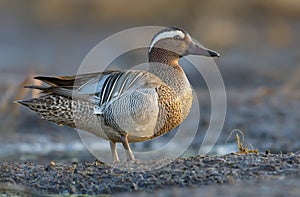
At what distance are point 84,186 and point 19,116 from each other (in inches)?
225

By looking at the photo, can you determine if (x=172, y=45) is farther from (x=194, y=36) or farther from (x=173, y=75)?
(x=194, y=36)

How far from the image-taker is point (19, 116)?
468 inches

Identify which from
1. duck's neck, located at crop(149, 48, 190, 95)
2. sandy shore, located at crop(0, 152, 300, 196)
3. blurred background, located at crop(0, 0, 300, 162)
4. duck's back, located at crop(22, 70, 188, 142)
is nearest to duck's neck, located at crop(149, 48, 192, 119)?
duck's neck, located at crop(149, 48, 190, 95)

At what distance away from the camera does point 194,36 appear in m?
18.7

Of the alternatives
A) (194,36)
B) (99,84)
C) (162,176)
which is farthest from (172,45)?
(194,36)

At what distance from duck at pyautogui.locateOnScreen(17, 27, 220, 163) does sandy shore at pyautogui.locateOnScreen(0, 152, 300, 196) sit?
38cm

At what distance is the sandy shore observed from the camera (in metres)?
6.10

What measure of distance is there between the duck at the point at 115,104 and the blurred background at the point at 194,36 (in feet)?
9.14

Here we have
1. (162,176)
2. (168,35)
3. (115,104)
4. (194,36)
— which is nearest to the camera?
(162,176)

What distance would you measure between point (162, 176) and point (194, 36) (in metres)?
12.6

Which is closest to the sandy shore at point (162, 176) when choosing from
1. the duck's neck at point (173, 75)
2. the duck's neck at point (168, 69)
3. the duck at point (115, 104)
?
the duck at point (115, 104)

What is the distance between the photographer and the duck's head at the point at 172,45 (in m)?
7.80

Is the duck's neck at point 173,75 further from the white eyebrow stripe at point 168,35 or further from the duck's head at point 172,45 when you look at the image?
the white eyebrow stripe at point 168,35

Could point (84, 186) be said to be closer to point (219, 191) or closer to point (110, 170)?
point (110, 170)
